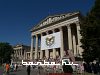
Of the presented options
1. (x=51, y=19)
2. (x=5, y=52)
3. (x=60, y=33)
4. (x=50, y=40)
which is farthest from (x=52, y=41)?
(x=5, y=52)

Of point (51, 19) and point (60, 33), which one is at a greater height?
point (51, 19)

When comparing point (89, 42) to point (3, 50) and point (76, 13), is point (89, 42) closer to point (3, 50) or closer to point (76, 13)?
point (76, 13)

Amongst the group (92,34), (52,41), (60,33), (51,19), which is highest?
(51,19)

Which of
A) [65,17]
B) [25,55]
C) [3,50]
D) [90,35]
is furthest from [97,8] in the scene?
[25,55]

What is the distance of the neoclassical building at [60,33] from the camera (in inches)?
2571

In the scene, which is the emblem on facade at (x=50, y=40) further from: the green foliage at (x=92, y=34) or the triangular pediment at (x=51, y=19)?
the green foliage at (x=92, y=34)

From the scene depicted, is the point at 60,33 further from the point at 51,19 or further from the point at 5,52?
the point at 5,52

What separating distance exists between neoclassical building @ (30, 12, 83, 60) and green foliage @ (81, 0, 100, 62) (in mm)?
23366

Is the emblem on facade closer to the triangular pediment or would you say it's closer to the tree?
the triangular pediment

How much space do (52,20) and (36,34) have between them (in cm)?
1164

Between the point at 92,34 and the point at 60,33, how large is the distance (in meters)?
35.1

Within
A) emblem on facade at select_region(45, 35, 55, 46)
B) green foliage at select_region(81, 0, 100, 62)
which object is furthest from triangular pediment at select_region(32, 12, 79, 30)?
green foliage at select_region(81, 0, 100, 62)

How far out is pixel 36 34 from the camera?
86062 millimetres

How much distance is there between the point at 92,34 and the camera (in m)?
34.5
